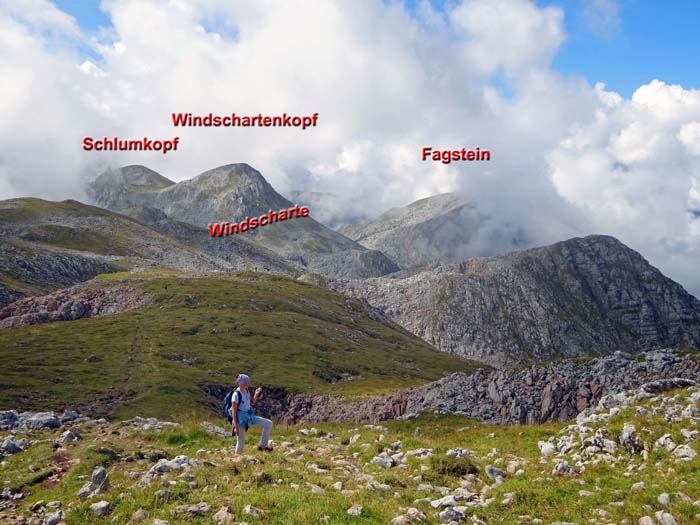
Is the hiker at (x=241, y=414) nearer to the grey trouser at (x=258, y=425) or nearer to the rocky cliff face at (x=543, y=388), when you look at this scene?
the grey trouser at (x=258, y=425)

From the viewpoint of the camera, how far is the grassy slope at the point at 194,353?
77.2 meters

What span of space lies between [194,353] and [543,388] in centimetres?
7079

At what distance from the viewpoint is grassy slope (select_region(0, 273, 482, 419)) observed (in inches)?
3041

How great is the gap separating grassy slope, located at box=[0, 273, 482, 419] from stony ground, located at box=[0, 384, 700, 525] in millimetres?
42591

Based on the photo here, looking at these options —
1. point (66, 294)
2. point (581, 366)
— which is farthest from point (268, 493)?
point (66, 294)

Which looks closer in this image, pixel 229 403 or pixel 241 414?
pixel 241 414

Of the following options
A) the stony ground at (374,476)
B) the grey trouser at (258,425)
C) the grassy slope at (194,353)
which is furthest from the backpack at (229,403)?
the grassy slope at (194,353)

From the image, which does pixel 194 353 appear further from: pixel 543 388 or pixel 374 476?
pixel 374 476

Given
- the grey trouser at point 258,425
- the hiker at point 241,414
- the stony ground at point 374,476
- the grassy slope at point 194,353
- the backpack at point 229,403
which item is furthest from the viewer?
the grassy slope at point 194,353

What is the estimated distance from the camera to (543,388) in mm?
57938

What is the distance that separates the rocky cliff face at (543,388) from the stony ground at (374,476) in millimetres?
21040

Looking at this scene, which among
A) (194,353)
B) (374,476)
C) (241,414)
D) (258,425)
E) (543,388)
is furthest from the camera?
(194,353)

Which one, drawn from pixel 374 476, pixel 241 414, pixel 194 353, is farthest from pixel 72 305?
pixel 374 476

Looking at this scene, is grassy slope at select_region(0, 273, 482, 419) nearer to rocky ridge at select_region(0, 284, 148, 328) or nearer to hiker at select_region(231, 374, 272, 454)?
rocky ridge at select_region(0, 284, 148, 328)
